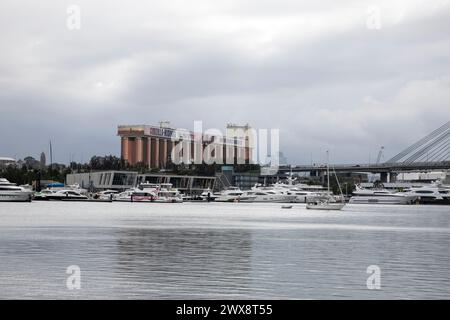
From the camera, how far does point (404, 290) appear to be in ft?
87.0

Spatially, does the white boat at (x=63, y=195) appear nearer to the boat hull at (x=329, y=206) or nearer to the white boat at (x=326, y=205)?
the white boat at (x=326, y=205)

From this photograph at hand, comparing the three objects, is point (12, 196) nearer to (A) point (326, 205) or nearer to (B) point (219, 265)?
(A) point (326, 205)

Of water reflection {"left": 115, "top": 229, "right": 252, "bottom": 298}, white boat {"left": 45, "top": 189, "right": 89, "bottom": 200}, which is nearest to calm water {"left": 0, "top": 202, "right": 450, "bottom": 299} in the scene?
water reflection {"left": 115, "top": 229, "right": 252, "bottom": 298}

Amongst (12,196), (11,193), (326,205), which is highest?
(11,193)

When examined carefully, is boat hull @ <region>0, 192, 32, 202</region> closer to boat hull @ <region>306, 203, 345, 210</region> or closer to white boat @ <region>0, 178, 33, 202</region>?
white boat @ <region>0, 178, 33, 202</region>

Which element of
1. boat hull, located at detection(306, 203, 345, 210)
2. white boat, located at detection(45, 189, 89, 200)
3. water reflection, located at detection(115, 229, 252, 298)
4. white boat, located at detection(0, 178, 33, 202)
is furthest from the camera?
white boat, located at detection(45, 189, 89, 200)

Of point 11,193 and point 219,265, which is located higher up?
point 11,193

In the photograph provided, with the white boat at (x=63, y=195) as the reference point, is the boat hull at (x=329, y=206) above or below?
below

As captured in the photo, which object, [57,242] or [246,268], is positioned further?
[57,242]

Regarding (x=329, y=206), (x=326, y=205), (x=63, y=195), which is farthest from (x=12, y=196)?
(x=329, y=206)

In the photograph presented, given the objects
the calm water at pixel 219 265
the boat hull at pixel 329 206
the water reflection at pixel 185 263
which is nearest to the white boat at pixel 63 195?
the boat hull at pixel 329 206
